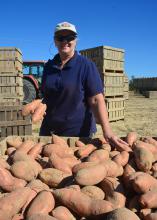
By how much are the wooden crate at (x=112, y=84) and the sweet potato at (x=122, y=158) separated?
333 inches

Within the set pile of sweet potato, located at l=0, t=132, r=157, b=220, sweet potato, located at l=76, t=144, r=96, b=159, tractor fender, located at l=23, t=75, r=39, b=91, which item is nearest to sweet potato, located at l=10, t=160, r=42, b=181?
pile of sweet potato, located at l=0, t=132, r=157, b=220

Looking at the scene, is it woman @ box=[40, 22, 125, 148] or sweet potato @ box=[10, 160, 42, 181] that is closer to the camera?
sweet potato @ box=[10, 160, 42, 181]

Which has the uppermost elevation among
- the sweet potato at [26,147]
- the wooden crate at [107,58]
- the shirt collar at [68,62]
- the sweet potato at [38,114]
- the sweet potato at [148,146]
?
the wooden crate at [107,58]

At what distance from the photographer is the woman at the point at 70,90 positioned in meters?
3.13

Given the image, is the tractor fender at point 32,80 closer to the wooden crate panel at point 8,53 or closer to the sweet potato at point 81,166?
A: the wooden crate panel at point 8,53

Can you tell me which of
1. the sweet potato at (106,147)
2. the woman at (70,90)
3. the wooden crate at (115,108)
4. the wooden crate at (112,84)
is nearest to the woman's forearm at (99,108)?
the woman at (70,90)

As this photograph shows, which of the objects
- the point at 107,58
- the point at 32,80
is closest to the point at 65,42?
the point at 107,58

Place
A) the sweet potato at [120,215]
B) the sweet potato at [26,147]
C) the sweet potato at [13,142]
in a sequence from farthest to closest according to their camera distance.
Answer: the sweet potato at [13,142] → the sweet potato at [26,147] → the sweet potato at [120,215]

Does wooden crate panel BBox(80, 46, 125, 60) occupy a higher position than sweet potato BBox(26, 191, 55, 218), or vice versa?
wooden crate panel BBox(80, 46, 125, 60)

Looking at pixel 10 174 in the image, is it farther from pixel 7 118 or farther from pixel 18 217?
pixel 7 118

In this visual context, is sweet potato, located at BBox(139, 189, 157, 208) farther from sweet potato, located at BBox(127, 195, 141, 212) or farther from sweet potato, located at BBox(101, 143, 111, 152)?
sweet potato, located at BBox(101, 143, 111, 152)

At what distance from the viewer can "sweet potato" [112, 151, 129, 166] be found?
86.0 inches

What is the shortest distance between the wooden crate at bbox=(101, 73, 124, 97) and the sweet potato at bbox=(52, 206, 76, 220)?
9154mm

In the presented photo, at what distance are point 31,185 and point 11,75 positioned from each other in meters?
8.40
